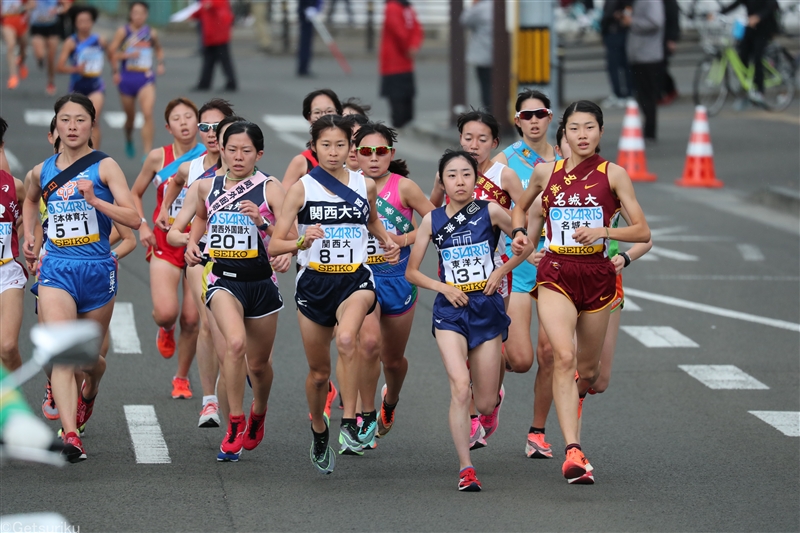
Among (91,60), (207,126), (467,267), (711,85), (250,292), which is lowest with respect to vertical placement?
(250,292)

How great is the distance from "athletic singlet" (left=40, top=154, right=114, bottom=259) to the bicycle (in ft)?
53.9

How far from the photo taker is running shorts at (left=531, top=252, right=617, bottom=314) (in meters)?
7.21

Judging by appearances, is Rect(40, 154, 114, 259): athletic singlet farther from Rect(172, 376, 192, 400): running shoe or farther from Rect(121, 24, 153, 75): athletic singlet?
Rect(121, 24, 153, 75): athletic singlet

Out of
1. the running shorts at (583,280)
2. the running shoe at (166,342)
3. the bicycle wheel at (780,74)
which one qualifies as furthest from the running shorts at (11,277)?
the bicycle wheel at (780,74)

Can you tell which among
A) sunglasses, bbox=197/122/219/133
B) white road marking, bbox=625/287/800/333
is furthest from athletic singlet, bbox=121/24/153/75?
sunglasses, bbox=197/122/219/133

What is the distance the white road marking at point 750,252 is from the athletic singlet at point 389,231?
278 inches

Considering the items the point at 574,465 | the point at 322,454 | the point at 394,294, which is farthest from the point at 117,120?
the point at 574,465

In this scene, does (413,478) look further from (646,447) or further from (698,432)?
(698,432)

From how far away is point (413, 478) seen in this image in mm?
7316

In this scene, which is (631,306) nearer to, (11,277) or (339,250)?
(339,250)

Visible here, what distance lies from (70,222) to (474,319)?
2343mm

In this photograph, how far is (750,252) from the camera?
14.4 meters

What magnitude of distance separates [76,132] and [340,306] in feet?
5.87

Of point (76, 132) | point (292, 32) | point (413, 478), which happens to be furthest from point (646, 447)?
point (292, 32)
